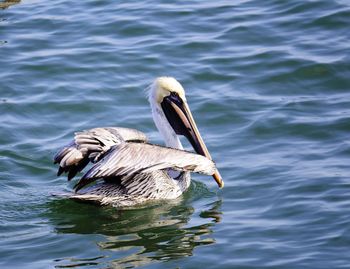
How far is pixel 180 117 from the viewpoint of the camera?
27.8ft

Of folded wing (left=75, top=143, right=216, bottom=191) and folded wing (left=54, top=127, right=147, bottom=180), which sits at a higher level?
folded wing (left=54, top=127, right=147, bottom=180)

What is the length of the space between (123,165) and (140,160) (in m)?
0.17

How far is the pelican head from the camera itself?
8.45 m

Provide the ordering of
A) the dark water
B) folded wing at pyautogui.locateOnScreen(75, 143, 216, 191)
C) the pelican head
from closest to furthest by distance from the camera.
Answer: the dark water → folded wing at pyautogui.locateOnScreen(75, 143, 216, 191) → the pelican head

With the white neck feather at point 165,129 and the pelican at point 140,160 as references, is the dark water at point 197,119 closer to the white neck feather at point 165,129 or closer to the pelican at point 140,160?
the pelican at point 140,160

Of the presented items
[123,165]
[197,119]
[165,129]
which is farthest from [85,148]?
[197,119]

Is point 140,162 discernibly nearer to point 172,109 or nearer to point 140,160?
point 140,160

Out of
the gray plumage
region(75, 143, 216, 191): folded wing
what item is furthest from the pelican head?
region(75, 143, 216, 191): folded wing

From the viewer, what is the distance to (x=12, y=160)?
882cm

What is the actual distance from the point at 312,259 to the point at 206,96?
390cm

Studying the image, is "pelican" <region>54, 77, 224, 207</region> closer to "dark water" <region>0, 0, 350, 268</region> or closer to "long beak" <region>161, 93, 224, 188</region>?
"long beak" <region>161, 93, 224, 188</region>

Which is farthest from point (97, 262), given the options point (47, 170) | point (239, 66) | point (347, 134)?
point (239, 66)

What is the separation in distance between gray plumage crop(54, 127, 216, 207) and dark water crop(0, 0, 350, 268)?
0.58 feet

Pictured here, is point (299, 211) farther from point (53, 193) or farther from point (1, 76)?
point (1, 76)
